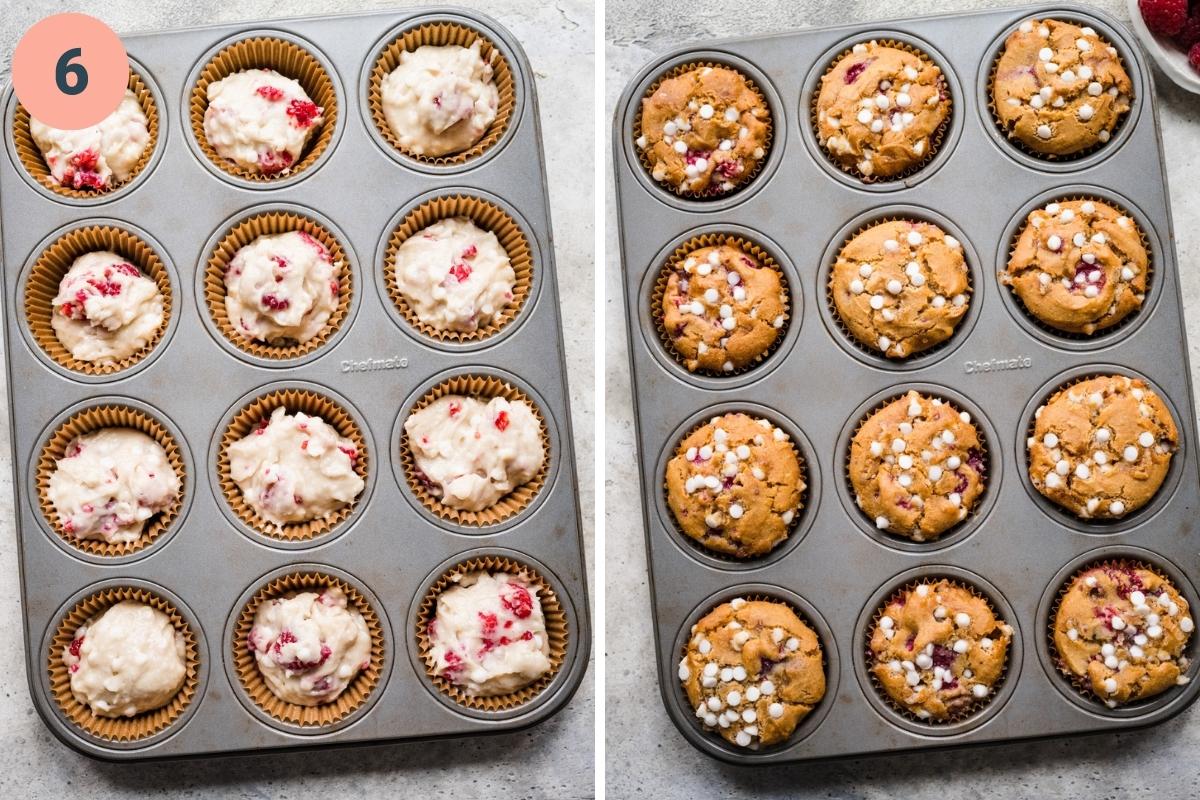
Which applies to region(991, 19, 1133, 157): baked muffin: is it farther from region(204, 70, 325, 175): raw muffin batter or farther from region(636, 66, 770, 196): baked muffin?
region(204, 70, 325, 175): raw muffin batter

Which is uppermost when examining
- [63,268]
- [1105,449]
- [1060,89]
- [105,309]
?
[1060,89]

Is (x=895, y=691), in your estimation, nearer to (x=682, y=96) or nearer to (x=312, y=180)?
(x=682, y=96)

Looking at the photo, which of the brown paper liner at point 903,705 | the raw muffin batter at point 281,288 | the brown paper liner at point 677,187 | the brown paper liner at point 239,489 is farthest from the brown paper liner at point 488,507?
the brown paper liner at point 903,705

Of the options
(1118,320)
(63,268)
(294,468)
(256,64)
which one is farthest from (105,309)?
(1118,320)

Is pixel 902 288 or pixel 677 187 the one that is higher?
pixel 677 187

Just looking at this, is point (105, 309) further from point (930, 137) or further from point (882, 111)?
point (930, 137)

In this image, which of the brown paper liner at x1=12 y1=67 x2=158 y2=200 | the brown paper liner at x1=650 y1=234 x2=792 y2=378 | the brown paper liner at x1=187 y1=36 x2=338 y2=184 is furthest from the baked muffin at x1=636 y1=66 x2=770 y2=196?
the brown paper liner at x1=12 y1=67 x2=158 y2=200
